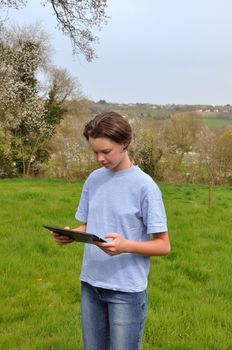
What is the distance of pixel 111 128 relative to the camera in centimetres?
224

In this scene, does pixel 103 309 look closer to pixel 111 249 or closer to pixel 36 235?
pixel 111 249

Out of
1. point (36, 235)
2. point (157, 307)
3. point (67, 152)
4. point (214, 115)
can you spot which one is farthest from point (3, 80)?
point (214, 115)

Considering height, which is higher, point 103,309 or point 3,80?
point 3,80

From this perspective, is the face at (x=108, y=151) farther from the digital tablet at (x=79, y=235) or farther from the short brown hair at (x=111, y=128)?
the digital tablet at (x=79, y=235)

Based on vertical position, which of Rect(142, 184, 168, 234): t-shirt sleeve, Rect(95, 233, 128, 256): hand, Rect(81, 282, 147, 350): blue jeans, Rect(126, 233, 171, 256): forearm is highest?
Rect(142, 184, 168, 234): t-shirt sleeve

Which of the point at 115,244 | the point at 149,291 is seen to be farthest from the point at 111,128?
the point at 149,291

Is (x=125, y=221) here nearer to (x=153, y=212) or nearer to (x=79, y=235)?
(x=153, y=212)

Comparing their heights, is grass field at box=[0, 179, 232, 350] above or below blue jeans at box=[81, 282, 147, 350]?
below

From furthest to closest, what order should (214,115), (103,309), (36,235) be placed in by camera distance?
(214,115), (36,235), (103,309)

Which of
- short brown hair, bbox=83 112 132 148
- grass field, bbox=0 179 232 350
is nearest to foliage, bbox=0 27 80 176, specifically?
grass field, bbox=0 179 232 350

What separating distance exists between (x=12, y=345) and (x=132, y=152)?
24.3 meters

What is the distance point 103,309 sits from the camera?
245 centimetres

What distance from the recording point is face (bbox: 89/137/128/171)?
2268mm

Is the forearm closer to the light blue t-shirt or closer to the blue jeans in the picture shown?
the light blue t-shirt
